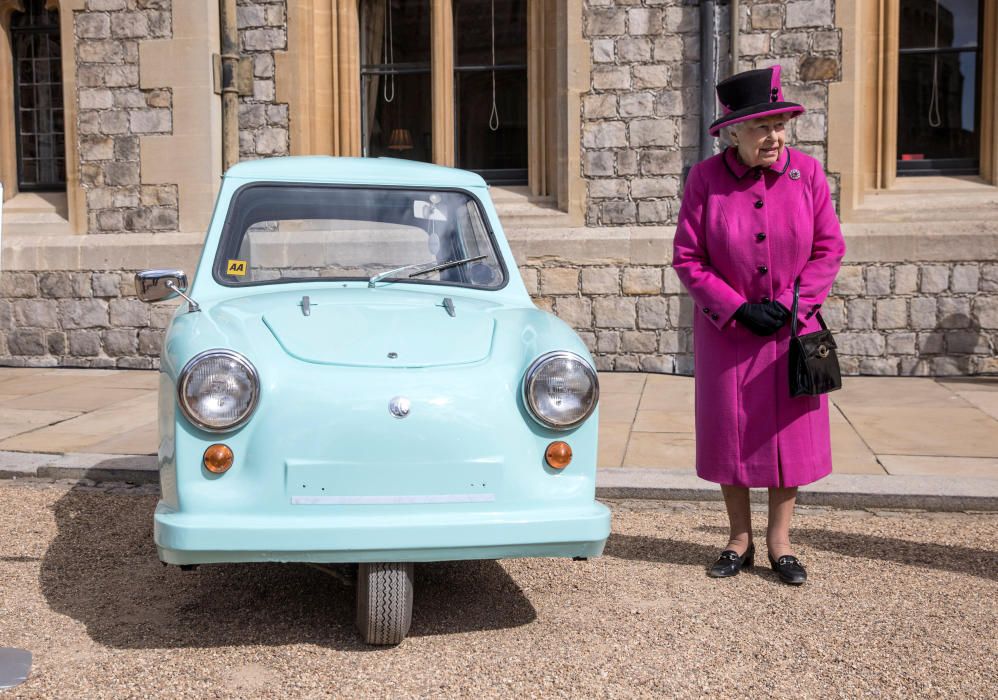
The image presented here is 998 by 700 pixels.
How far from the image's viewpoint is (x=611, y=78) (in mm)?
9883

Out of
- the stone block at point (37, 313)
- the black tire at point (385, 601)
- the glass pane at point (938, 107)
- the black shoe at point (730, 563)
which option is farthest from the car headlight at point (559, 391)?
the stone block at point (37, 313)

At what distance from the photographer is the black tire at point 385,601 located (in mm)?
3277

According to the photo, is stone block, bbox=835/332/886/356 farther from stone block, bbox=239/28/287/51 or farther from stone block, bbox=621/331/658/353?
stone block, bbox=239/28/287/51

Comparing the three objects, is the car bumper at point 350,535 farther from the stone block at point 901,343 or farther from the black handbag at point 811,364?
the stone block at point 901,343

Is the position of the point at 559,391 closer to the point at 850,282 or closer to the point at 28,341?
the point at 850,282

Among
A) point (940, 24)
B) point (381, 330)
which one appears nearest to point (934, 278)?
point (940, 24)

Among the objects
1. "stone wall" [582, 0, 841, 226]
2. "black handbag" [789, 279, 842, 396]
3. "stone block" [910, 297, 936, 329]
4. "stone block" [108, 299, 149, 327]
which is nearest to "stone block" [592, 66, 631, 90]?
"stone wall" [582, 0, 841, 226]

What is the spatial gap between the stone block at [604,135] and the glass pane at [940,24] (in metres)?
2.65

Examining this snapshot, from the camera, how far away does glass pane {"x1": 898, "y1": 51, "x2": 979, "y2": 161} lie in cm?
1002

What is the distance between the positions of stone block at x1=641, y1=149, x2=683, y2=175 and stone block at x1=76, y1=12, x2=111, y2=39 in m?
5.26

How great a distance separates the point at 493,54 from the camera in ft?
35.3

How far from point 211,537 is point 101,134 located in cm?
858

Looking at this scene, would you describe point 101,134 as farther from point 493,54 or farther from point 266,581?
point 266,581

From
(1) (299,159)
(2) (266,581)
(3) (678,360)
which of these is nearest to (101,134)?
(3) (678,360)
